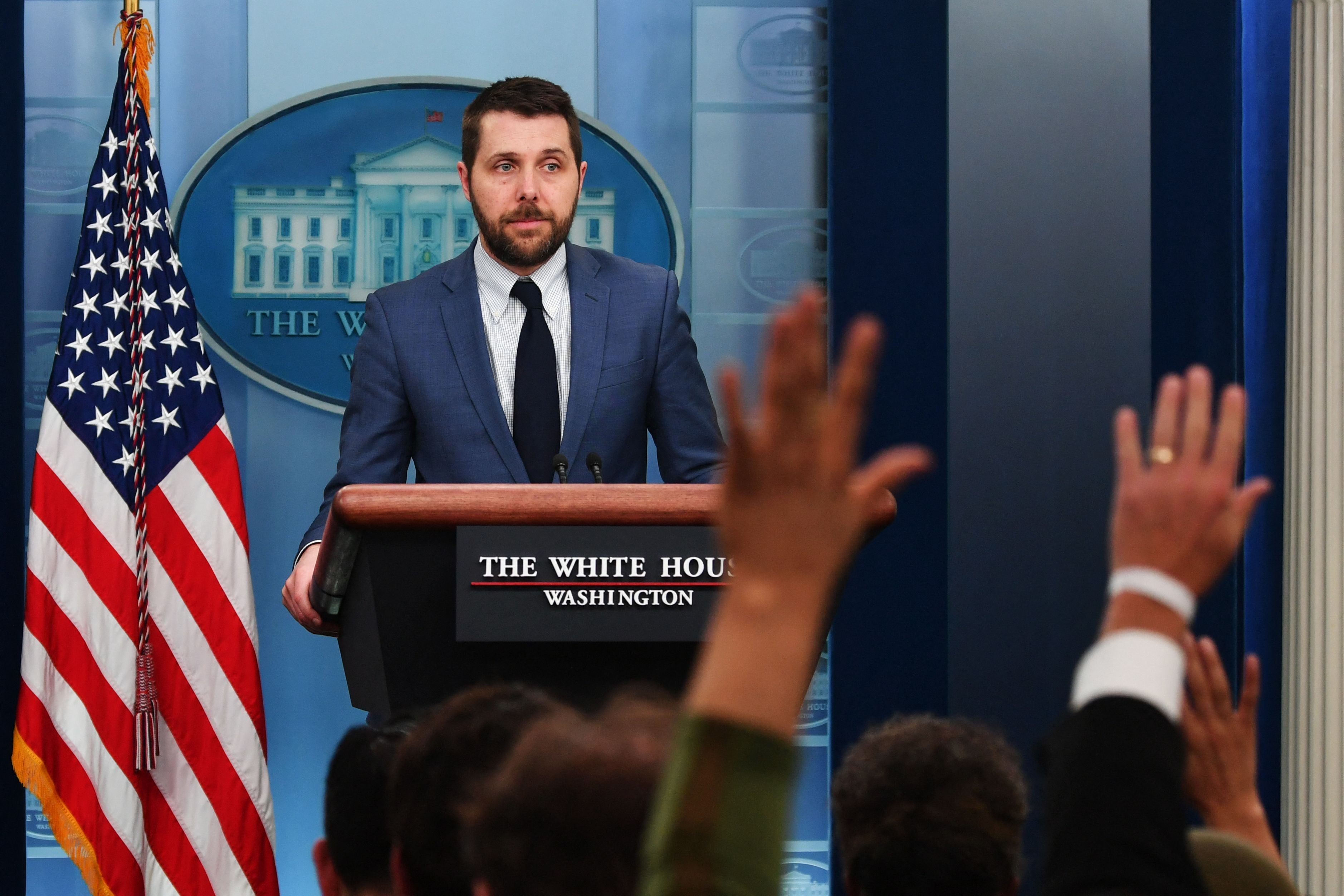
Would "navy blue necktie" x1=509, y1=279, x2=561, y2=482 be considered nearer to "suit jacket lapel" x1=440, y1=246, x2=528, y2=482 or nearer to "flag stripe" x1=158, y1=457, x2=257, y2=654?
"suit jacket lapel" x1=440, y1=246, x2=528, y2=482

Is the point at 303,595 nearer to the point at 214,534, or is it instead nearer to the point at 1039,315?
the point at 214,534

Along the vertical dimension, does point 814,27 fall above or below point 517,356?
above

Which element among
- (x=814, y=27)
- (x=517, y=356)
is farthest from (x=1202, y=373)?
(x=814, y=27)

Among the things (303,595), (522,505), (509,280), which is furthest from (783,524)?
(509,280)

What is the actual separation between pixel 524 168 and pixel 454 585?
109cm

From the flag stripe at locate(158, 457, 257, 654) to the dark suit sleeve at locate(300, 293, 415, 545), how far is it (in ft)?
3.66

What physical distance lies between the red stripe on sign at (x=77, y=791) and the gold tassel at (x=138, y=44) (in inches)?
60.6

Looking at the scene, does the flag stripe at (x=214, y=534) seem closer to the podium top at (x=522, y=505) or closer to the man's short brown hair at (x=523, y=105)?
the man's short brown hair at (x=523, y=105)

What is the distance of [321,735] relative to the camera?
418 centimetres

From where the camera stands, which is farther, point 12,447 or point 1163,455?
point 12,447

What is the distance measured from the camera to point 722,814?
0.74 metres

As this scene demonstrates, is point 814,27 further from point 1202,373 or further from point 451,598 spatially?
point 1202,373

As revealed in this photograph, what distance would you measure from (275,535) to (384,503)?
7.82 ft

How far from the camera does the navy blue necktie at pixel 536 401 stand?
108 inches
